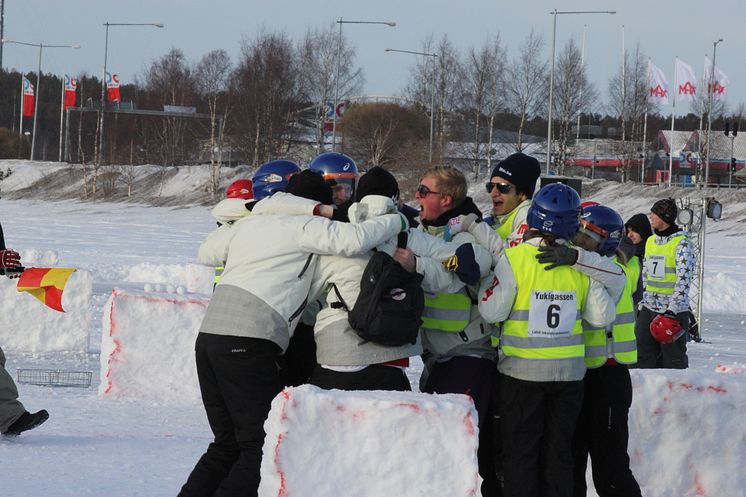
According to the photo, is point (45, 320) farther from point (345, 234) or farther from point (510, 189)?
point (345, 234)

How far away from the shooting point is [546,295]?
15.2ft

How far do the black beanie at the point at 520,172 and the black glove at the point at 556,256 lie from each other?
711mm

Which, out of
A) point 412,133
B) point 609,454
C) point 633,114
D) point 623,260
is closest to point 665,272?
point 623,260

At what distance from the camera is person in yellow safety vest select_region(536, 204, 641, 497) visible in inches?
194

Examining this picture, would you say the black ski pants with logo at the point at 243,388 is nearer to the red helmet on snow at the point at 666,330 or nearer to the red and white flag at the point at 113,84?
the red helmet on snow at the point at 666,330

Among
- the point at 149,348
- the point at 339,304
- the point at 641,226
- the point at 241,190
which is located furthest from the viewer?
the point at 641,226

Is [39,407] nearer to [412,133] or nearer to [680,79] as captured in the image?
[680,79]

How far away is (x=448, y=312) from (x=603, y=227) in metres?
0.95

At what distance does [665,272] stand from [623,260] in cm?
387

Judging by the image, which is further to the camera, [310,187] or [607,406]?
[607,406]

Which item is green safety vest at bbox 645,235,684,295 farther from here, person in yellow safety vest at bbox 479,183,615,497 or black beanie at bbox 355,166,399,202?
black beanie at bbox 355,166,399,202

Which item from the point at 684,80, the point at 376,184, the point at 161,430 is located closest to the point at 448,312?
the point at 376,184

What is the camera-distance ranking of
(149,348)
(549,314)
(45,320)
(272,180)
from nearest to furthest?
(549,314) → (272,180) → (149,348) → (45,320)

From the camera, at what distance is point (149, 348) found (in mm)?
8281
